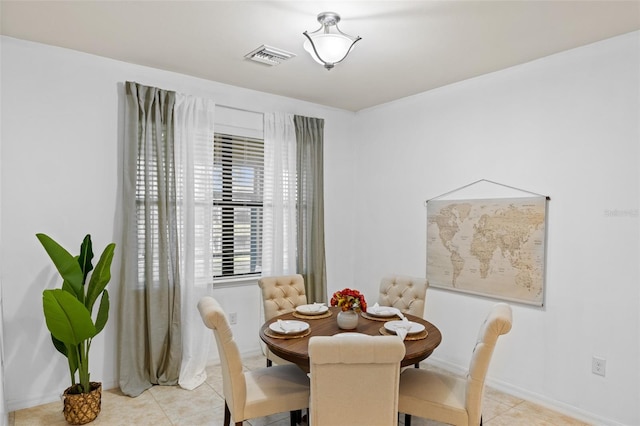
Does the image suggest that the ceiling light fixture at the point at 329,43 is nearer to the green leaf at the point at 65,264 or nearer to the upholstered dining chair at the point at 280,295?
the upholstered dining chair at the point at 280,295

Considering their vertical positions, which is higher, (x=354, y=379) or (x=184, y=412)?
(x=354, y=379)

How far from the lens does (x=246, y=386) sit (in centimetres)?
247

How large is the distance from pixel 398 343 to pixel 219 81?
3.11 meters

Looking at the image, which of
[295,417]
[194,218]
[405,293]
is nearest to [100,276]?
[194,218]

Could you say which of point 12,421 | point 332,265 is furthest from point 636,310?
point 12,421

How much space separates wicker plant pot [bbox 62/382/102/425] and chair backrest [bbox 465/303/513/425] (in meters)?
2.51

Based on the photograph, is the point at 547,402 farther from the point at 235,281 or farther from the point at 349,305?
the point at 235,281

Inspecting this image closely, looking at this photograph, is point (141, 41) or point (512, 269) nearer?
point (141, 41)

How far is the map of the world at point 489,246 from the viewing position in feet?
11.0

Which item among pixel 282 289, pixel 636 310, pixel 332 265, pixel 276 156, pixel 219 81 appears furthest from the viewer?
pixel 332 265

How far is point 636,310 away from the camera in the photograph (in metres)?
2.83

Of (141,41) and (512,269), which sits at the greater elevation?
(141,41)

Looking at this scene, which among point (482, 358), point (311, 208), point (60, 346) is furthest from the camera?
point (311, 208)

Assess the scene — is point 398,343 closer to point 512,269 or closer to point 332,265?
point 512,269
